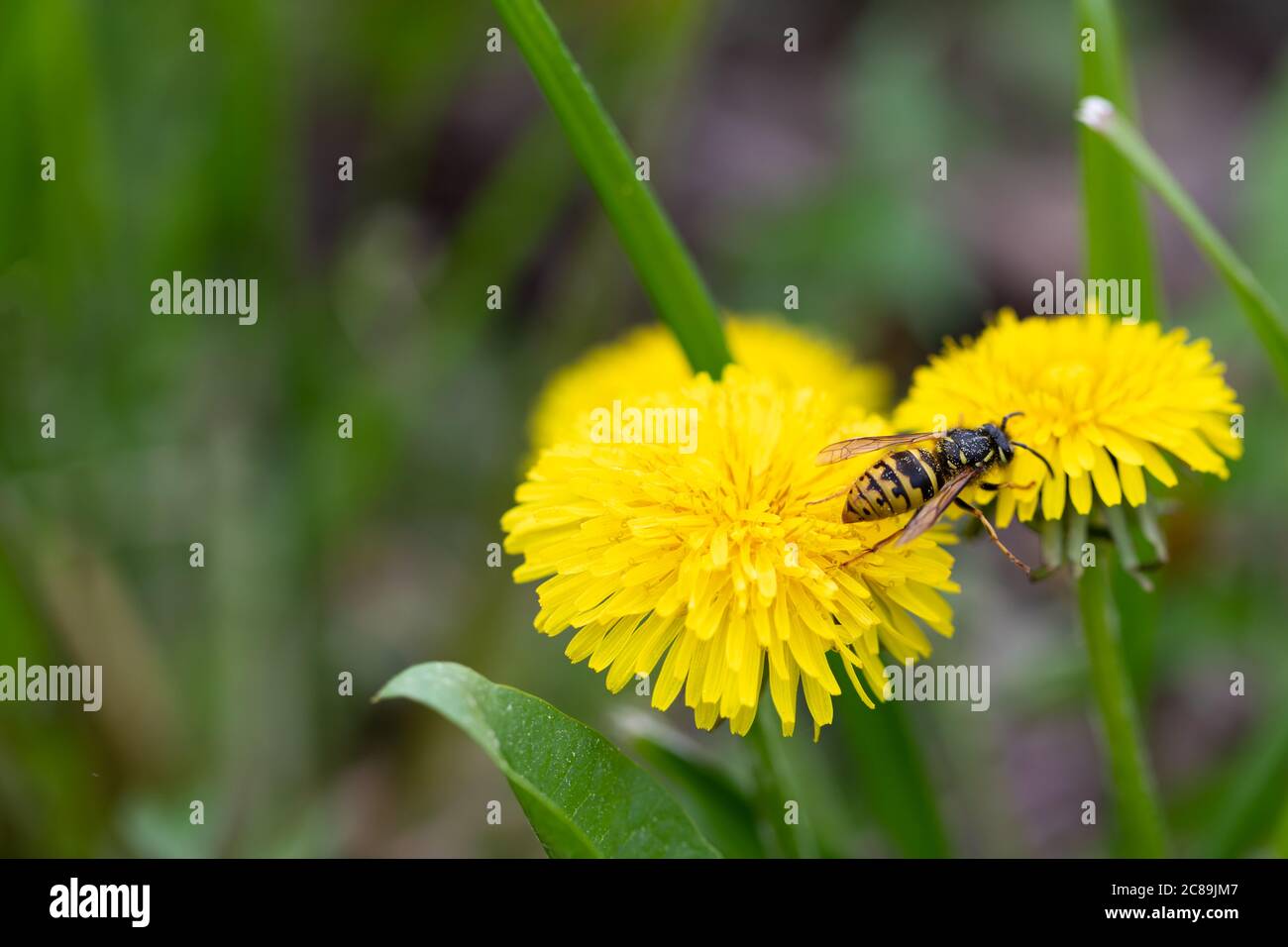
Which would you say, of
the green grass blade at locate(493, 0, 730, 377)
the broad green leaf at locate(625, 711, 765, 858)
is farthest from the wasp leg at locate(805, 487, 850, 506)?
the broad green leaf at locate(625, 711, 765, 858)

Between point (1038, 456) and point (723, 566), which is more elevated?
point (1038, 456)

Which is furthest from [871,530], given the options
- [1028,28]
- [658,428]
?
[1028,28]

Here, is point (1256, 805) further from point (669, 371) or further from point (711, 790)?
point (669, 371)

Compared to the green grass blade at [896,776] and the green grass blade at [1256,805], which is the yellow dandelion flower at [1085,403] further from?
the green grass blade at [1256,805]

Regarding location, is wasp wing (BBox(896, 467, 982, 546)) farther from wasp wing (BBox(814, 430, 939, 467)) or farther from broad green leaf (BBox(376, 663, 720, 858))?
broad green leaf (BBox(376, 663, 720, 858))

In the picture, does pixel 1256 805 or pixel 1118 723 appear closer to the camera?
pixel 1118 723

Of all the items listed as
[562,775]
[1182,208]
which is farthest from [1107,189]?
[562,775]
